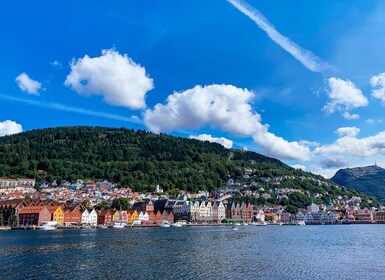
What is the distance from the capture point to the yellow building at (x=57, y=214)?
95750 millimetres

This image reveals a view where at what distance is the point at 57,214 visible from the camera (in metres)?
96.8

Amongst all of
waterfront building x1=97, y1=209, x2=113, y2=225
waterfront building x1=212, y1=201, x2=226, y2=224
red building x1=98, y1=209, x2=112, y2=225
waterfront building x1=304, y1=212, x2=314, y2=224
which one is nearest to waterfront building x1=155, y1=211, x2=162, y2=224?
waterfront building x1=97, y1=209, x2=113, y2=225

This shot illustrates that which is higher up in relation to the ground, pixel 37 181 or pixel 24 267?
pixel 37 181

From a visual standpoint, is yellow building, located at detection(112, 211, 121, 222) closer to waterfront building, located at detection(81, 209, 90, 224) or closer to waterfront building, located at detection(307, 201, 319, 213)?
waterfront building, located at detection(81, 209, 90, 224)

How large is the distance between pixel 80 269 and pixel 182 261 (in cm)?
804

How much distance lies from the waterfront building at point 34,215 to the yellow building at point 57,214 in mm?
1153

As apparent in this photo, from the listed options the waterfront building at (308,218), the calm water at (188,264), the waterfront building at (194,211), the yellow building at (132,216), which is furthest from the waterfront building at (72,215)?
the waterfront building at (308,218)

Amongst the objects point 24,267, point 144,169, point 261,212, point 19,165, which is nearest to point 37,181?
point 19,165

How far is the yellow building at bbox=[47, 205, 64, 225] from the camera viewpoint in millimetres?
95750

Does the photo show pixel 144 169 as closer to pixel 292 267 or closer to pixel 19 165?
pixel 19 165

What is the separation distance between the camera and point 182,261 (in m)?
32.0

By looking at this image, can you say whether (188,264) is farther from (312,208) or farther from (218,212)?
(312,208)

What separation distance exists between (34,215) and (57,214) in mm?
5568

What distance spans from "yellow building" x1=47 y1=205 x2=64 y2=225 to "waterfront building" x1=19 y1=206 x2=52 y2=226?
1.15 meters
